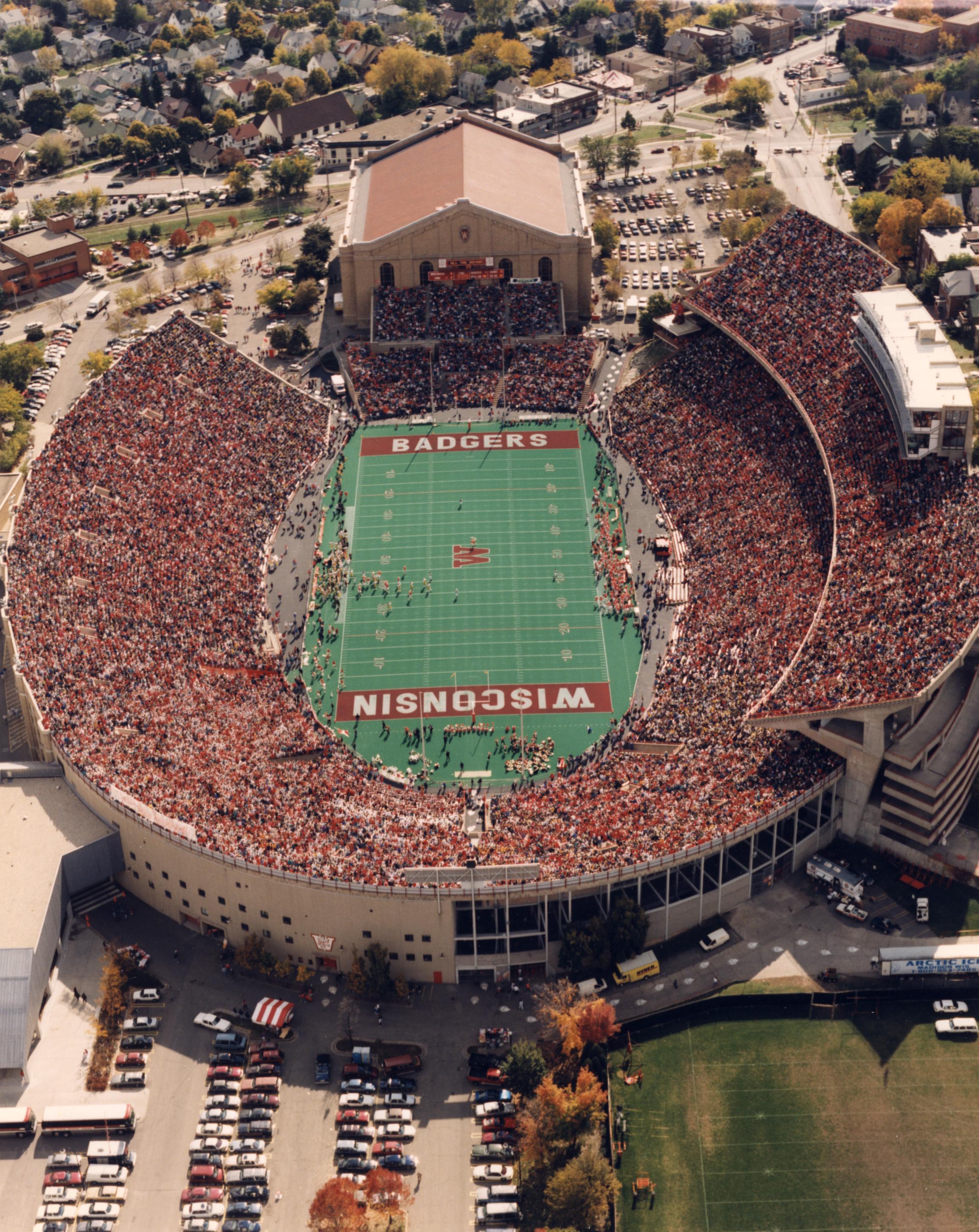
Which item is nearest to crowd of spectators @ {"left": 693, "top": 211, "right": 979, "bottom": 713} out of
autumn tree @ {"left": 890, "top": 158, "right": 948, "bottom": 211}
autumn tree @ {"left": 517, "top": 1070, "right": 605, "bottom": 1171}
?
autumn tree @ {"left": 517, "top": 1070, "right": 605, "bottom": 1171}

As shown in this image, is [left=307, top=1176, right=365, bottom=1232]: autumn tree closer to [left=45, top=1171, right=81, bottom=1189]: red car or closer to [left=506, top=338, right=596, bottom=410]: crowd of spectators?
[left=45, top=1171, right=81, bottom=1189]: red car

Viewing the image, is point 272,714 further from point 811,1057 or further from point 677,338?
point 677,338

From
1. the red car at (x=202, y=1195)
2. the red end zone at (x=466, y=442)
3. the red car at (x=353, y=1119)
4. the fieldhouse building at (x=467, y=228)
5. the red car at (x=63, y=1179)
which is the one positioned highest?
the fieldhouse building at (x=467, y=228)

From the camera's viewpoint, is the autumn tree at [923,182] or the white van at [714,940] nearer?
the white van at [714,940]

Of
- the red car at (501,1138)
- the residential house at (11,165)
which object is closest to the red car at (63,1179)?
the red car at (501,1138)

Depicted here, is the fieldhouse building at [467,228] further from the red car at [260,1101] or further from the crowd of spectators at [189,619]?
the red car at [260,1101]

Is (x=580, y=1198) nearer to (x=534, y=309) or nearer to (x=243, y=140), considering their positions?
(x=534, y=309)

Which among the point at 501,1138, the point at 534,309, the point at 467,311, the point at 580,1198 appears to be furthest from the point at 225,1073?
the point at 534,309
